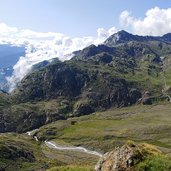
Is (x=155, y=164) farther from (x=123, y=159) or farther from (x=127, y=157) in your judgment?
(x=123, y=159)

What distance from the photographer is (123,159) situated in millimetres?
32906

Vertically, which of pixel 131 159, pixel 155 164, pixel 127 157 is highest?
pixel 127 157

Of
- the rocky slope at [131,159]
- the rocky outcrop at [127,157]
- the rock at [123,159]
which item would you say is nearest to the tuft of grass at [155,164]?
the rocky slope at [131,159]

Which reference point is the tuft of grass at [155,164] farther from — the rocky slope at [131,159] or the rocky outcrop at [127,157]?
the rocky outcrop at [127,157]

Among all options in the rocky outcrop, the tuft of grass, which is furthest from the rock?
the tuft of grass

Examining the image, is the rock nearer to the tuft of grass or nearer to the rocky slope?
the rocky slope

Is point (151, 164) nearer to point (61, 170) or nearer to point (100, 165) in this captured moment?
point (100, 165)

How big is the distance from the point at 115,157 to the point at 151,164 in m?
3.20

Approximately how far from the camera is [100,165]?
34.9 m

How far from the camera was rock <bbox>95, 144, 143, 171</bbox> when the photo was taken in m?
32.5

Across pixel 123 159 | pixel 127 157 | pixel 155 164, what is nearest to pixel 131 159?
pixel 127 157

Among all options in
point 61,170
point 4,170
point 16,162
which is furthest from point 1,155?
point 61,170

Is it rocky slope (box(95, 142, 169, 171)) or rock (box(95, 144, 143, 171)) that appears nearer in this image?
rocky slope (box(95, 142, 169, 171))

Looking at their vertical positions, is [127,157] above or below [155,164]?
above
